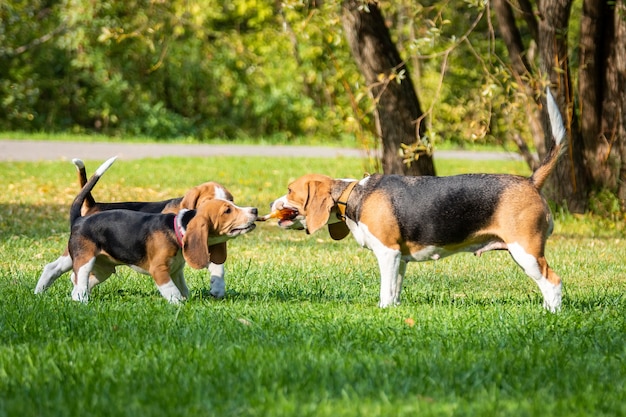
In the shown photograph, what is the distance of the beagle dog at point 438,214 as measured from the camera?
6.86 meters

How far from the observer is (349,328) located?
6.21 metres

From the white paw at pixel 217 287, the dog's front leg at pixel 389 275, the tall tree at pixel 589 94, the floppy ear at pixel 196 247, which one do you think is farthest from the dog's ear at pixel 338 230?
the tall tree at pixel 589 94

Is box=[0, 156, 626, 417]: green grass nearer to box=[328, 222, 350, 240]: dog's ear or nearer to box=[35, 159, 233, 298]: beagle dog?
box=[35, 159, 233, 298]: beagle dog

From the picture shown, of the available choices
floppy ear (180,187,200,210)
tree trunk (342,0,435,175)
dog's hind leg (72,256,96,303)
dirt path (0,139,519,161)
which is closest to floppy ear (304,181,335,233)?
floppy ear (180,187,200,210)

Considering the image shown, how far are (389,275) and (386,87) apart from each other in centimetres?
689

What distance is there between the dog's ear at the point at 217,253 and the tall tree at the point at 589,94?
6.73 metres

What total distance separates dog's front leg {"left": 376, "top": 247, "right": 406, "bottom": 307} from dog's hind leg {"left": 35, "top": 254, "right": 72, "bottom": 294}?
2310mm

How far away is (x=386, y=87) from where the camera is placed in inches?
536

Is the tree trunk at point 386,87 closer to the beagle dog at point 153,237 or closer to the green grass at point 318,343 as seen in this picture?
the green grass at point 318,343

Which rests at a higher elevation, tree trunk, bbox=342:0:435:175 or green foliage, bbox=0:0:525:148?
tree trunk, bbox=342:0:435:175

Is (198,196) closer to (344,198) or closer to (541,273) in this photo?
(344,198)

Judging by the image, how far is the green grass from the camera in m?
4.48

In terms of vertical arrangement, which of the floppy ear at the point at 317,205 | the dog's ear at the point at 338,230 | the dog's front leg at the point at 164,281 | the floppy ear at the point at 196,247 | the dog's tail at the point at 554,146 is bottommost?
the dog's front leg at the point at 164,281

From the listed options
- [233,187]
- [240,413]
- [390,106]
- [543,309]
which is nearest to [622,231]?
[390,106]
